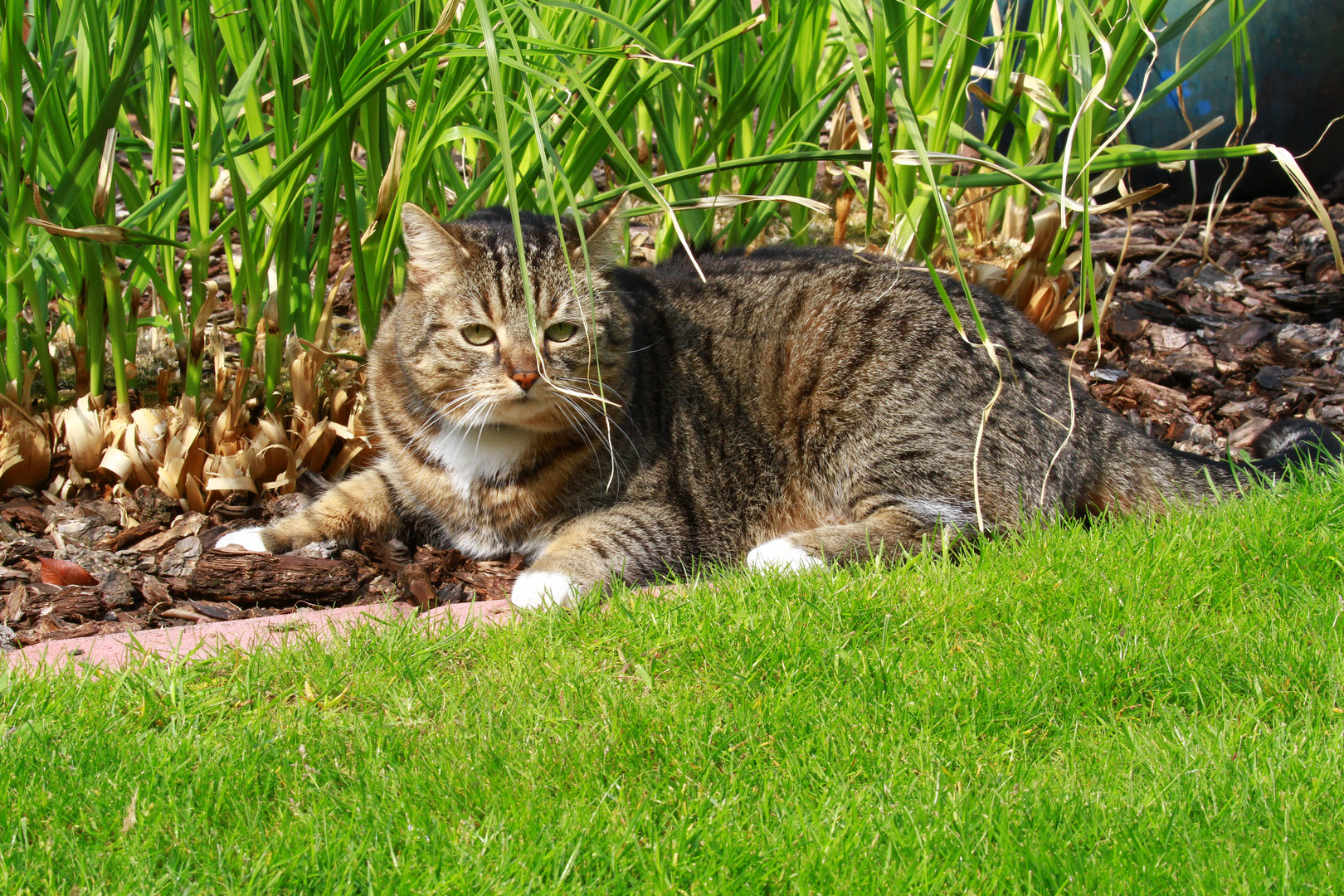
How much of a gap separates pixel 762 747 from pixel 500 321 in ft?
5.49

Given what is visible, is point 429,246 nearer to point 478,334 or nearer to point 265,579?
point 478,334

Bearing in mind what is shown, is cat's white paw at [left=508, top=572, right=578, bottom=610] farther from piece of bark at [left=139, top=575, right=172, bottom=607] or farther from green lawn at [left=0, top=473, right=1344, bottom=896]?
piece of bark at [left=139, top=575, right=172, bottom=607]

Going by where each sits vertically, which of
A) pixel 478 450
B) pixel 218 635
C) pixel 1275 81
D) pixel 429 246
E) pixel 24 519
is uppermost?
pixel 1275 81

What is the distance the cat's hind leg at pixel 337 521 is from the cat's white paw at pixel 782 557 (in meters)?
1.29

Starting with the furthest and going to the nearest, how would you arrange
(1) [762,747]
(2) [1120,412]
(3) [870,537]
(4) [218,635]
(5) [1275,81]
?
(5) [1275,81] < (2) [1120,412] < (3) [870,537] < (4) [218,635] < (1) [762,747]

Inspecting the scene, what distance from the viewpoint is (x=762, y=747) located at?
87.4 inches

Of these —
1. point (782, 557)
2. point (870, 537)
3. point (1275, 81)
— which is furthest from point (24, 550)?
point (1275, 81)

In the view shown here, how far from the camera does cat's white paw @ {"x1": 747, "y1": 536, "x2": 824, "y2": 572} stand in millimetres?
Answer: 3197

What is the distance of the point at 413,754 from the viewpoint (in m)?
2.18

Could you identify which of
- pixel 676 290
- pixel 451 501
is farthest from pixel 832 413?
pixel 451 501

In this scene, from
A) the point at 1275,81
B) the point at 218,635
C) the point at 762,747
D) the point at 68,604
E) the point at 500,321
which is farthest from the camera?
the point at 1275,81

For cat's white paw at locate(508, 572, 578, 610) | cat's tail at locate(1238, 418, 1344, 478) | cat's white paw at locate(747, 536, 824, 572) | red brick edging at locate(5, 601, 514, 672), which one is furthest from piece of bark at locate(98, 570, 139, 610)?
cat's tail at locate(1238, 418, 1344, 478)

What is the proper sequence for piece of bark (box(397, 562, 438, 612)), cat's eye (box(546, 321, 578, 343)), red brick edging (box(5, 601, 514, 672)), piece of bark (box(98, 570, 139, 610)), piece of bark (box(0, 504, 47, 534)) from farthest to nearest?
piece of bark (box(0, 504, 47, 534)) < cat's eye (box(546, 321, 578, 343)) < piece of bark (box(397, 562, 438, 612)) < piece of bark (box(98, 570, 139, 610)) < red brick edging (box(5, 601, 514, 672))

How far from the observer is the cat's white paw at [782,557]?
10.5 feet
